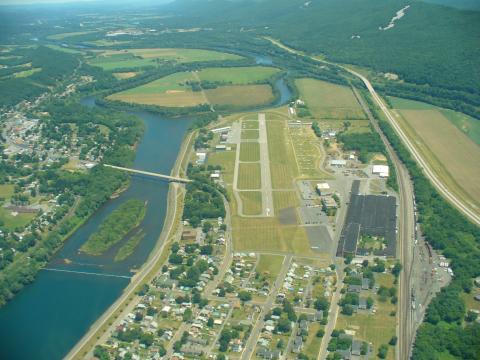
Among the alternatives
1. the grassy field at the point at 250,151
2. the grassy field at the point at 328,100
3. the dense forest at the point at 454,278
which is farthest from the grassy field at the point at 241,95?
the dense forest at the point at 454,278

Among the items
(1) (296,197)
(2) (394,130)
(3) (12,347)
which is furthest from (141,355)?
(2) (394,130)

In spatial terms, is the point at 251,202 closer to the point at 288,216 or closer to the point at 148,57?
the point at 288,216

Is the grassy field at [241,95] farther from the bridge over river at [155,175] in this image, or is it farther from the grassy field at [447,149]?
the bridge over river at [155,175]

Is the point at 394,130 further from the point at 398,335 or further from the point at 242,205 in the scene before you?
the point at 398,335

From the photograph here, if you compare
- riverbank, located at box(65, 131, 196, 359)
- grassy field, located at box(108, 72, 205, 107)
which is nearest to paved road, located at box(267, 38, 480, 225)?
riverbank, located at box(65, 131, 196, 359)

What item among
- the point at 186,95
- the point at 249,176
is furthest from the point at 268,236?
the point at 186,95
